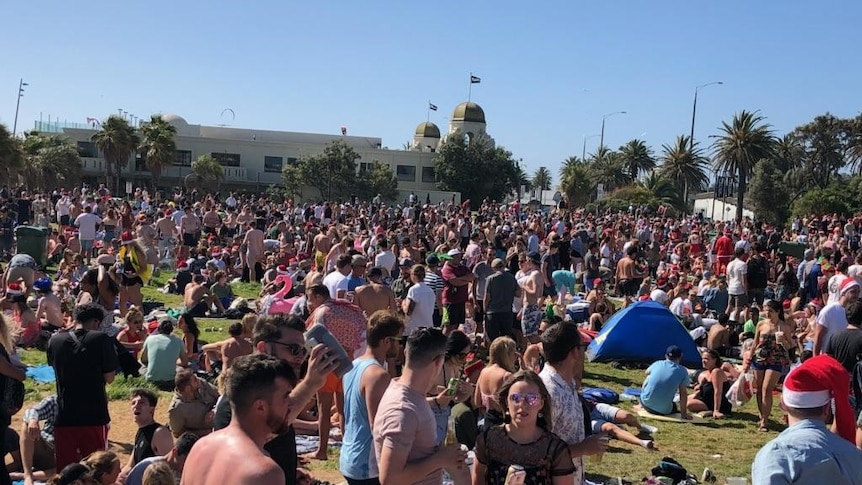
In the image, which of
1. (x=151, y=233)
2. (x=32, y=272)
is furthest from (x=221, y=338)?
(x=151, y=233)

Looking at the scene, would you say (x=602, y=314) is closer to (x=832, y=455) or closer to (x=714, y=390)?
(x=714, y=390)

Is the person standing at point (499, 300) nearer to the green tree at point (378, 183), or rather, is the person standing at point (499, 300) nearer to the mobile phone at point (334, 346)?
the mobile phone at point (334, 346)

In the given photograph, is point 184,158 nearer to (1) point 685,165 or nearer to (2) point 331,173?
(2) point 331,173

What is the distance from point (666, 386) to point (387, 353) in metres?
5.55

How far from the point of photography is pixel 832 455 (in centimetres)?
343

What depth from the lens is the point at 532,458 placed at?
3.96 meters

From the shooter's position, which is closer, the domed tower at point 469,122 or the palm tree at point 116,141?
the palm tree at point 116,141

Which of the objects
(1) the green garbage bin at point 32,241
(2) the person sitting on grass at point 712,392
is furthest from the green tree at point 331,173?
(2) the person sitting on grass at point 712,392

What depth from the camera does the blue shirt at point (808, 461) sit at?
3404 millimetres

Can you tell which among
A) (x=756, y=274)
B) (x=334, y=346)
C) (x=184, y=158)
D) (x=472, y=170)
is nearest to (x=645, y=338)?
(x=756, y=274)

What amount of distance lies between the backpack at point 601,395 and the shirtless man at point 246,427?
7149 mm

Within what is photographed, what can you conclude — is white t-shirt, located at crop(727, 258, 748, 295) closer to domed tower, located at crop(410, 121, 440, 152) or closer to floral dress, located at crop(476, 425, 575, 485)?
Result: floral dress, located at crop(476, 425, 575, 485)

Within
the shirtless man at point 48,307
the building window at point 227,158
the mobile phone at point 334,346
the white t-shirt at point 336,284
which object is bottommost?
the shirtless man at point 48,307

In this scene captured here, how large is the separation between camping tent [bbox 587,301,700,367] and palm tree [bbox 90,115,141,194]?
44.9m
